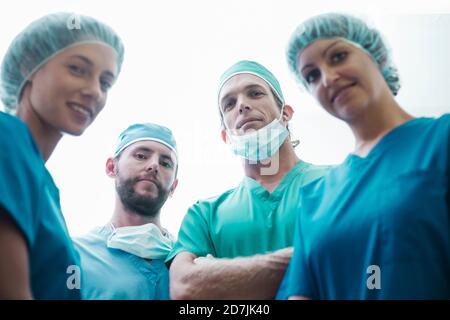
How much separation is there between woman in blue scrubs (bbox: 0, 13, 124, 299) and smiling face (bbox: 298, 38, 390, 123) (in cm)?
51

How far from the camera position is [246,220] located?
3.84 feet

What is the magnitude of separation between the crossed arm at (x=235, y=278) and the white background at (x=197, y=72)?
352mm

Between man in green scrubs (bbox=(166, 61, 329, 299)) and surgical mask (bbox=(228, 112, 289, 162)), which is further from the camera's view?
surgical mask (bbox=(228, 112, 289, 162))

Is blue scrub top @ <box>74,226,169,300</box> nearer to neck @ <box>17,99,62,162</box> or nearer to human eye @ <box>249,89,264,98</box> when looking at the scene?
neck @ <box>17,99,62,162</box>

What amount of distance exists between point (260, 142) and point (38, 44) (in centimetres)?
64

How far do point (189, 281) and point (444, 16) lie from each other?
1046 millimetres

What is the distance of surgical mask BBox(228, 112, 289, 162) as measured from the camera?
129 cm

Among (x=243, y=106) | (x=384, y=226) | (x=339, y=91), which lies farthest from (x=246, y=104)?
(x=384, y=226)

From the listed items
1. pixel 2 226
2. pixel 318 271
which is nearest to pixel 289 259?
pixel 318 271

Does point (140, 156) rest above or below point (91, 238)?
above

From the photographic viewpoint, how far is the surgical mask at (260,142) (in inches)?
50.7

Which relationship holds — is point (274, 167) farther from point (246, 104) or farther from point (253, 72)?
point (253, 72)
